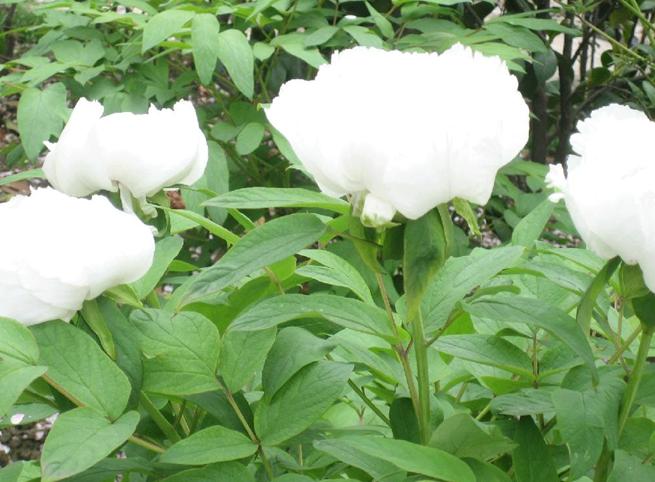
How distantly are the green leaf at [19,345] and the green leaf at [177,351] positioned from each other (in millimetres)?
74

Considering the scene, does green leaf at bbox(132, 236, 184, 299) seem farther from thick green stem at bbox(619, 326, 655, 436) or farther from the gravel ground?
the gravel ground

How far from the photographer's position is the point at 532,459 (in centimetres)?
60

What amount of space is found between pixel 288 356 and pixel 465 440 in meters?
0.12

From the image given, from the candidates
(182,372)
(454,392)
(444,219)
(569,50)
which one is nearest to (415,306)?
(444,219)

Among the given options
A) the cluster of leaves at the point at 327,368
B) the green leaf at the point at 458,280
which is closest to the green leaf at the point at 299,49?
the cluster of leaves at the point at 327,368

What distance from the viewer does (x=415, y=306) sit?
1.73 feet

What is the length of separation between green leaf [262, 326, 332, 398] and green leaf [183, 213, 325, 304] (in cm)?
8

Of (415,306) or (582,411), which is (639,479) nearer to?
(582,411)

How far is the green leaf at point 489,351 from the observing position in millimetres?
604

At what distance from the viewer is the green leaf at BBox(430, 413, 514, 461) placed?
0.56 m

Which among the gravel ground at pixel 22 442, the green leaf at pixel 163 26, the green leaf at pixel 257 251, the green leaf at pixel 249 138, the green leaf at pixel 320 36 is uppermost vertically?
the green leaf at pixel 257 251

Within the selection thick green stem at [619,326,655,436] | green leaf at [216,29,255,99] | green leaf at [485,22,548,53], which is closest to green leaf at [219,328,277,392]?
thick green stem at [619,326,655,436]

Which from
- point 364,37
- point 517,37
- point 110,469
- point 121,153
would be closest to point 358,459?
point 110,469

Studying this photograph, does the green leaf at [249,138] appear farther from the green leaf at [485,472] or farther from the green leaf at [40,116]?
the green leaf at [485,472]
